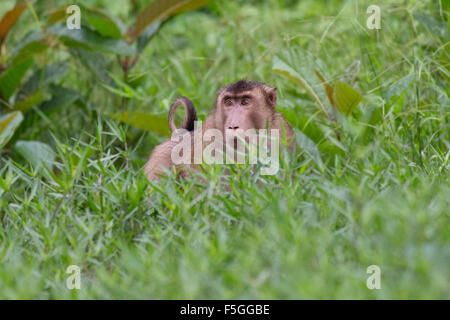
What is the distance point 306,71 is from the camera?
4363mm

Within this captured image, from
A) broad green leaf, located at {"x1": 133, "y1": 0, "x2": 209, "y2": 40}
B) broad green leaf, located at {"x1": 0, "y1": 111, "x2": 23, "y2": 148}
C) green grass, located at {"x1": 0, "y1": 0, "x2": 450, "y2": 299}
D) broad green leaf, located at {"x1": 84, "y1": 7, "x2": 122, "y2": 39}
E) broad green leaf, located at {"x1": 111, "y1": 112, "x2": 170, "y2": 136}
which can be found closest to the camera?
green grass, located at {"x1": 0, "y1": 0, "x2": 450, "y2": 299}

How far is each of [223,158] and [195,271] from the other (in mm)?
1226

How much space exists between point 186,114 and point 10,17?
1.86m

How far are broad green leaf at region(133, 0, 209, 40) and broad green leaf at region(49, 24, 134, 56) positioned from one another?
246 mm

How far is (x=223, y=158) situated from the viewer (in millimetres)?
3561

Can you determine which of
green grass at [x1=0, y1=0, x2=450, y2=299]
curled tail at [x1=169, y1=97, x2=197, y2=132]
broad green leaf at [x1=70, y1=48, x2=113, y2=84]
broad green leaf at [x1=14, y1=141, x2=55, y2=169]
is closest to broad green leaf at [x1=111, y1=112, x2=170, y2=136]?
green grass at [x1=0, y1=0, x2=450, y2=299]

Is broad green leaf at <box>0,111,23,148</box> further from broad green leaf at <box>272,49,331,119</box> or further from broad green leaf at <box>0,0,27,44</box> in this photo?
broad green leaf at <box>272,49,331,119</box>

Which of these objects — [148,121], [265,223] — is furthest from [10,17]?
[265,223]

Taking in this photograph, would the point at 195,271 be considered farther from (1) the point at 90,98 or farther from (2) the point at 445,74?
(1) the point at 90,98

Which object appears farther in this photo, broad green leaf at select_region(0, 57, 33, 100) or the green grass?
broad green leaf at select_region(0, 57, 33, 100)

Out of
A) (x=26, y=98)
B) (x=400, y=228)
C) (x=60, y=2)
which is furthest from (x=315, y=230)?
(x=60, y=2)

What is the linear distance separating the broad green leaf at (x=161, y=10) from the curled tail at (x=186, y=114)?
4.20ft

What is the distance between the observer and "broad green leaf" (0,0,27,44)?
5098 mm

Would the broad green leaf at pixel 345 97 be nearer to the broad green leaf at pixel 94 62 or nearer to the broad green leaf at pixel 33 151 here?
the broad green leaf at pixel 33 151
